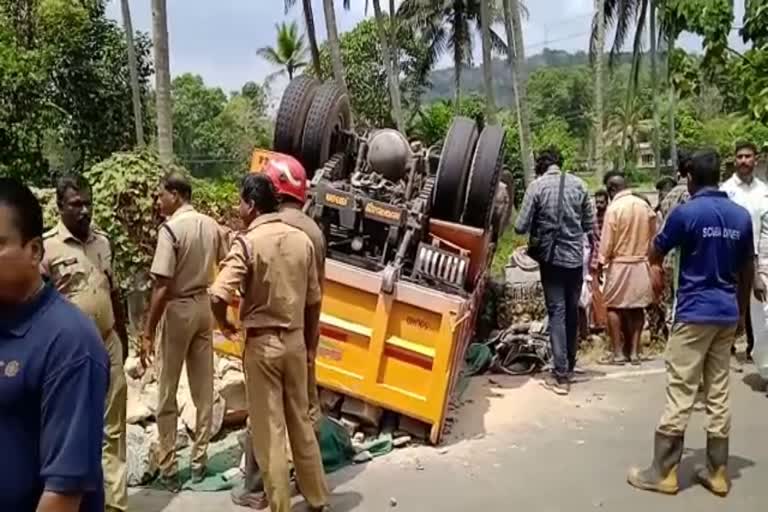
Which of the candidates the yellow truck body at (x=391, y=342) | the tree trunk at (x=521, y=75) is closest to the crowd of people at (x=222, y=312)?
the yellow truck body at (x=391, y=342)

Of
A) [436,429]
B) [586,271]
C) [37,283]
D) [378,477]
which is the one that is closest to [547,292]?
[586,271]

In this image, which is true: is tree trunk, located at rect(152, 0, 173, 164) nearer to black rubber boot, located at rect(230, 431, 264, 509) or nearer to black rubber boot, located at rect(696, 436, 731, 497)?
black rubber boot, located at rect(230, 431, 264, 509)

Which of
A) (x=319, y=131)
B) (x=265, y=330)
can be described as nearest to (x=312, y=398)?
(x=265, y=330)

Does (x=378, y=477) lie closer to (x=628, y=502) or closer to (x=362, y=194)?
(x=628, y=502)

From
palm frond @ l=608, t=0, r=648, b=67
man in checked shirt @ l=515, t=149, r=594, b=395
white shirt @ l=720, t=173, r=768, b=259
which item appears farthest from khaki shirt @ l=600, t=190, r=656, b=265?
palm frond @ l=608, t=0, r=648, b=67

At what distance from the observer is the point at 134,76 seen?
20.0 m

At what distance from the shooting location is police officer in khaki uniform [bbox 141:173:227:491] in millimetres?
5418

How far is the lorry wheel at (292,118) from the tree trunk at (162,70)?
5810 millimetres

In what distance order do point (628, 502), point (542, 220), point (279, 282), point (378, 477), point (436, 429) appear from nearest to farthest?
point (279, 282), point (628, 502), point (378, 477), point (436, 429), point (542, 220)

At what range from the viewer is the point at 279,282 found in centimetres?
482

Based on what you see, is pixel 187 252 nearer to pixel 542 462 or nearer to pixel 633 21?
pixel 542 462

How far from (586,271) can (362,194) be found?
305cm

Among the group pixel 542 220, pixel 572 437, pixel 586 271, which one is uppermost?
pixel 542 220

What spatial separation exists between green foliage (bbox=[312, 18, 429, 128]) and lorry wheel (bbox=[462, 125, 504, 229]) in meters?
24.2
